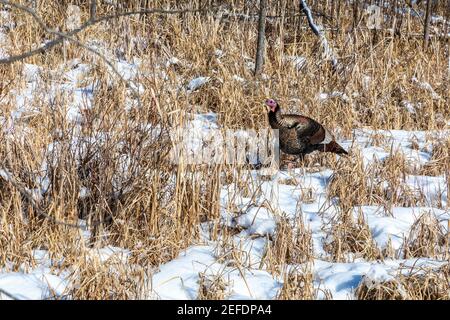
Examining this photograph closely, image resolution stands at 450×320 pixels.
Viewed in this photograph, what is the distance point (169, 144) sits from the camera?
5094 mm

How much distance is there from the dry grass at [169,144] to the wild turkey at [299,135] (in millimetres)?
163

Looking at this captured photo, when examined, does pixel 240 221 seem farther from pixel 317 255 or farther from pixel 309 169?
pixel 309 169

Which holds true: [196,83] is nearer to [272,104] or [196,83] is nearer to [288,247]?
[272,104]

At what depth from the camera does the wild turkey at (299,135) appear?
6.20 metres

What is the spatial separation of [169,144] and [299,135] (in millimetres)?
1440

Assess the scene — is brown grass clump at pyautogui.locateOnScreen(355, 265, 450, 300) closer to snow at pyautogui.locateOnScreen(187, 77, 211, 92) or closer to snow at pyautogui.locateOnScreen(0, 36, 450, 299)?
snow at pyautogui.locateOnScreen(0, 36, 450, 299)

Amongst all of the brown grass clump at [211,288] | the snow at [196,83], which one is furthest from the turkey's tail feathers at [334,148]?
the brown grass clump at [211,288]

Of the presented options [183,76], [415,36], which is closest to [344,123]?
[183,76]

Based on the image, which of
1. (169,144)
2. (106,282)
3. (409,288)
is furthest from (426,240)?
(106,282)

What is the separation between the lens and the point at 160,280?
13.3 ft

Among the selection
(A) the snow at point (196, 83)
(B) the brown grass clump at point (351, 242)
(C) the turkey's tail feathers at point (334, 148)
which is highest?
(A) the snow at point (196, 83)

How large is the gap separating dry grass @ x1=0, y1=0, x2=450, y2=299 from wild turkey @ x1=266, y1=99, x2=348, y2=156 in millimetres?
163

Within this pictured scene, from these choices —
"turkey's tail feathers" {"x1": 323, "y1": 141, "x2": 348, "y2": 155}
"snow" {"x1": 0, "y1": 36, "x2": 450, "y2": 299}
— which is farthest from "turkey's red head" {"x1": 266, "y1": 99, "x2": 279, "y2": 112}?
"turkey's tail feathers" {"x1": 323, "y1": 141, "x2": 348, "y2": 155}

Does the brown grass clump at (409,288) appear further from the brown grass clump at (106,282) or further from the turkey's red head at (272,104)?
the turkey's red head at (272,104)
